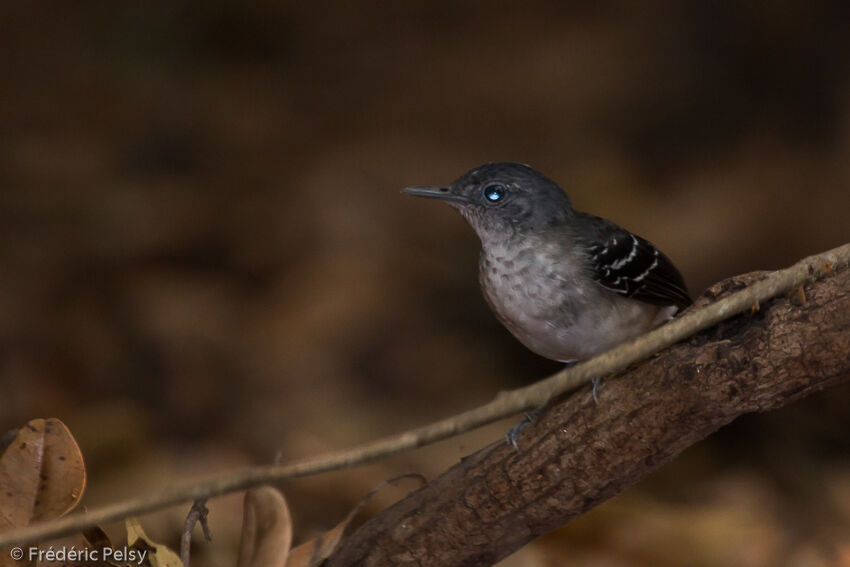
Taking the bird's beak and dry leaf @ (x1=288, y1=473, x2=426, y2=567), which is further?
the bird's beak

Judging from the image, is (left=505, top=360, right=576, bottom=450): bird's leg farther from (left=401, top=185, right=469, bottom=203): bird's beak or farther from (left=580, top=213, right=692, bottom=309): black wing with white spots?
(left=401, top=185, right=469, bottom=203): bird's beak

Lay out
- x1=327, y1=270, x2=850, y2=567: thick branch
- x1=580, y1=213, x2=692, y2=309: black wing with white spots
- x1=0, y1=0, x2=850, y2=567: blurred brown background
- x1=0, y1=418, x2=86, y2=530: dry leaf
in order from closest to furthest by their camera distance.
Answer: x1=327, y1=270, x2=850, y2=567: thick branch → x1=0, y1=418, x2=86, y2=530: dry leaf → x1=580, y1=213, x2=692, y2=309: black wing with white spots → x1=0, y1=0, x2=850, y2=567: blurred brown background

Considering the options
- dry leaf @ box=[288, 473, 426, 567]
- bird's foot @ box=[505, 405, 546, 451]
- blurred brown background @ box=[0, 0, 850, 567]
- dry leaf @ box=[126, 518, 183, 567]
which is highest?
blurred brown background @ box=[0, 0, 850, 567]

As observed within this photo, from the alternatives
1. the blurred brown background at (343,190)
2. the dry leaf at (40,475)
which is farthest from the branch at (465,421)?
the blurred brown background at (343,190)

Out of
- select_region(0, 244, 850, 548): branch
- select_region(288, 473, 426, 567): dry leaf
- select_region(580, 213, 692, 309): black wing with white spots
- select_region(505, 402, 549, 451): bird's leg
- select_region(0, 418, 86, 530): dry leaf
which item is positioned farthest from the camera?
select_region(580, 213, 692, 309): black wing with white spots

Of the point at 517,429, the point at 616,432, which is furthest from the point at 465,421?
the point at 517,429

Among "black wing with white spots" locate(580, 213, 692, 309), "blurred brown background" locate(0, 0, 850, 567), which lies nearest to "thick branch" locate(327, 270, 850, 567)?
"black wing with white spots" locate(580, 213, 692, 309)
